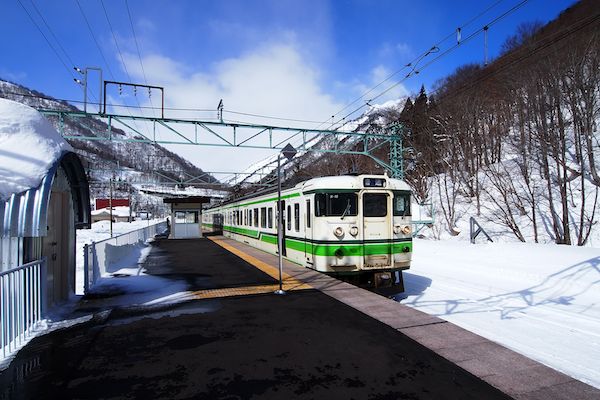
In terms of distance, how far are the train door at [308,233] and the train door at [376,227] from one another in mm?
1348

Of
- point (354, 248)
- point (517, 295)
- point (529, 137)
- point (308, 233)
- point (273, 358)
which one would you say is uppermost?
point (529, 137)

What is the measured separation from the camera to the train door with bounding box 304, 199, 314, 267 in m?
9.74

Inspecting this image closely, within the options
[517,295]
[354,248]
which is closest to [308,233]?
[354,248]

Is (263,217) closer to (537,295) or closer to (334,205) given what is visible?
(334,205)

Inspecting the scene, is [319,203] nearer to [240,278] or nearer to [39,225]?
[240,278]

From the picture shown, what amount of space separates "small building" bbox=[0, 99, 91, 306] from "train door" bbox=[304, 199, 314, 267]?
511 centimetres

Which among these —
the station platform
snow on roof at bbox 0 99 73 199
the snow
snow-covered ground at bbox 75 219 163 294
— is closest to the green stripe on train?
the snow

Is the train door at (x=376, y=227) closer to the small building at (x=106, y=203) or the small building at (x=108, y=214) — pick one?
the small building at (x=108, y=214)

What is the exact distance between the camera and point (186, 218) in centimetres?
3047

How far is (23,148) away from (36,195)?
36.3 inches

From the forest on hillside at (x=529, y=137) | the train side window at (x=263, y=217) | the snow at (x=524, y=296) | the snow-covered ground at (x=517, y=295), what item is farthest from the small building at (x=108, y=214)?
the snow at (x=524, y=296)

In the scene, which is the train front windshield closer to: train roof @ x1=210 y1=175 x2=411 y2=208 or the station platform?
train roof @ x1=210 y1=175 x2=411 y2=208

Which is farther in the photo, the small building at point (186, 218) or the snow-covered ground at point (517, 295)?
the small building at point (186, 218)

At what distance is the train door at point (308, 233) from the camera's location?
974 cm
